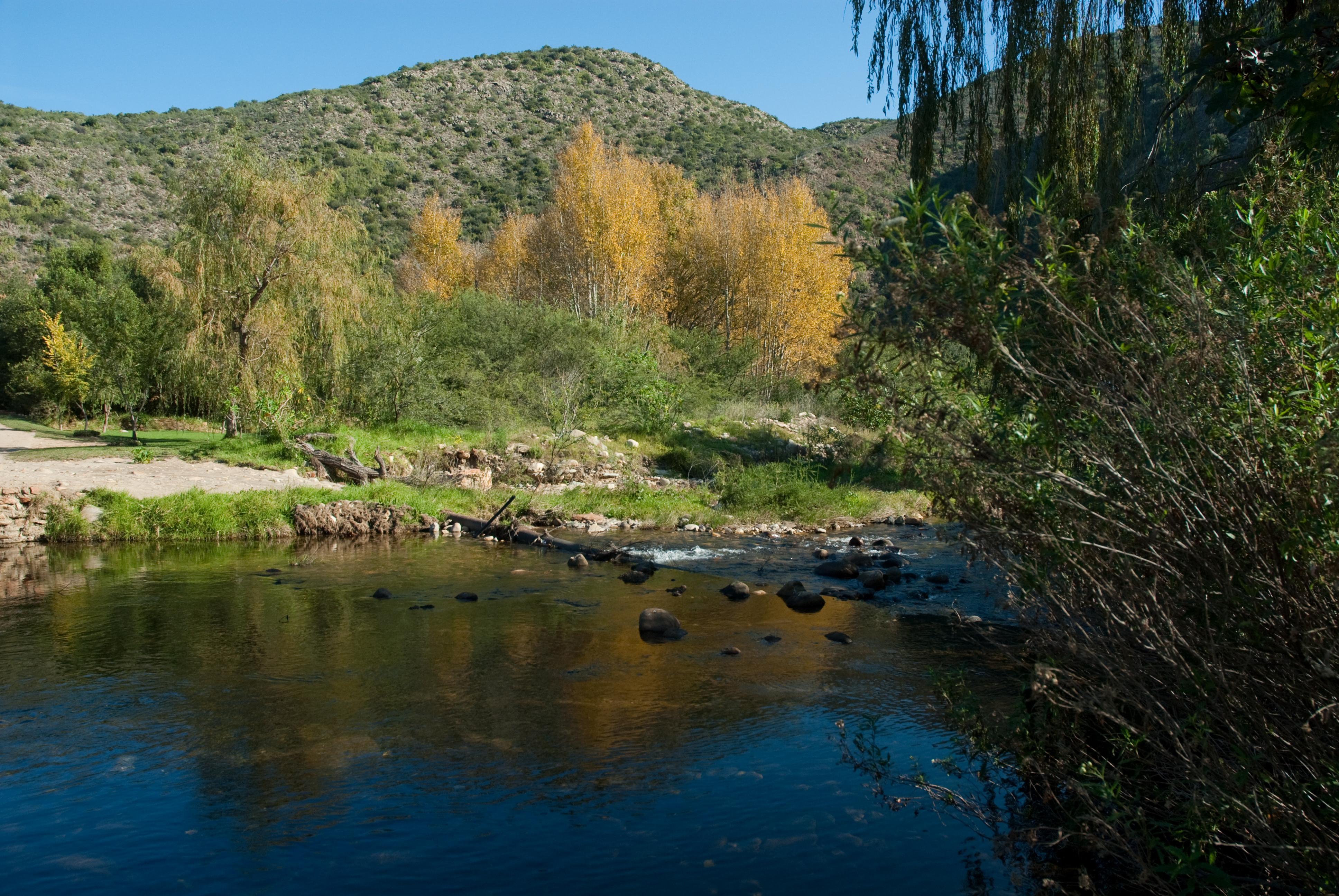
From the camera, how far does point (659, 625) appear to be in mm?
9117

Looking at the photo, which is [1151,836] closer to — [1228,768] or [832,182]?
[1228,768]

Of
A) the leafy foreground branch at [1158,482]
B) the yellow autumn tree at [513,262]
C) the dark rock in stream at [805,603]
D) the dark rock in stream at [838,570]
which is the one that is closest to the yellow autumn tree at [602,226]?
the yellow autumn tree at [513,262]

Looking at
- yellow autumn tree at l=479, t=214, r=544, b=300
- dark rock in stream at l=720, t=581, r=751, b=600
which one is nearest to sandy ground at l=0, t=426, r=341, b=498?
dark rock in stream at l=720, t=581, r=751, b=600

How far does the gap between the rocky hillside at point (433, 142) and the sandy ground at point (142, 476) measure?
34413 millimetres

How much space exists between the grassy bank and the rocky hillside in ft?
111

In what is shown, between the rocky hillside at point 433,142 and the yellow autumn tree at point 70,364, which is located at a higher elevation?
the rocky hillside at point 433,142

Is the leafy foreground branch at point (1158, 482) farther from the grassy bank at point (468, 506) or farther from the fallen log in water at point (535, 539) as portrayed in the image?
the grassy bank at point (468, 506)

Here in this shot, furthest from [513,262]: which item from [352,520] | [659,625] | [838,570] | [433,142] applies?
[659,625]

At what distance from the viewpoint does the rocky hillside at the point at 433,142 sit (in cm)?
5538

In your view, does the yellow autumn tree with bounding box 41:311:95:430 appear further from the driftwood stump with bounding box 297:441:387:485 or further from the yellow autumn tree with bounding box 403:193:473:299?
the yellow autumn tree with bounding box 403:193:473:299

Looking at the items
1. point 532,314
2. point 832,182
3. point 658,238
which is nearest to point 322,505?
point 532,314

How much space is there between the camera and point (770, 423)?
85.2 ft

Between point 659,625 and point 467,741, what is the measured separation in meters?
2.94

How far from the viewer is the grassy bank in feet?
49.2
